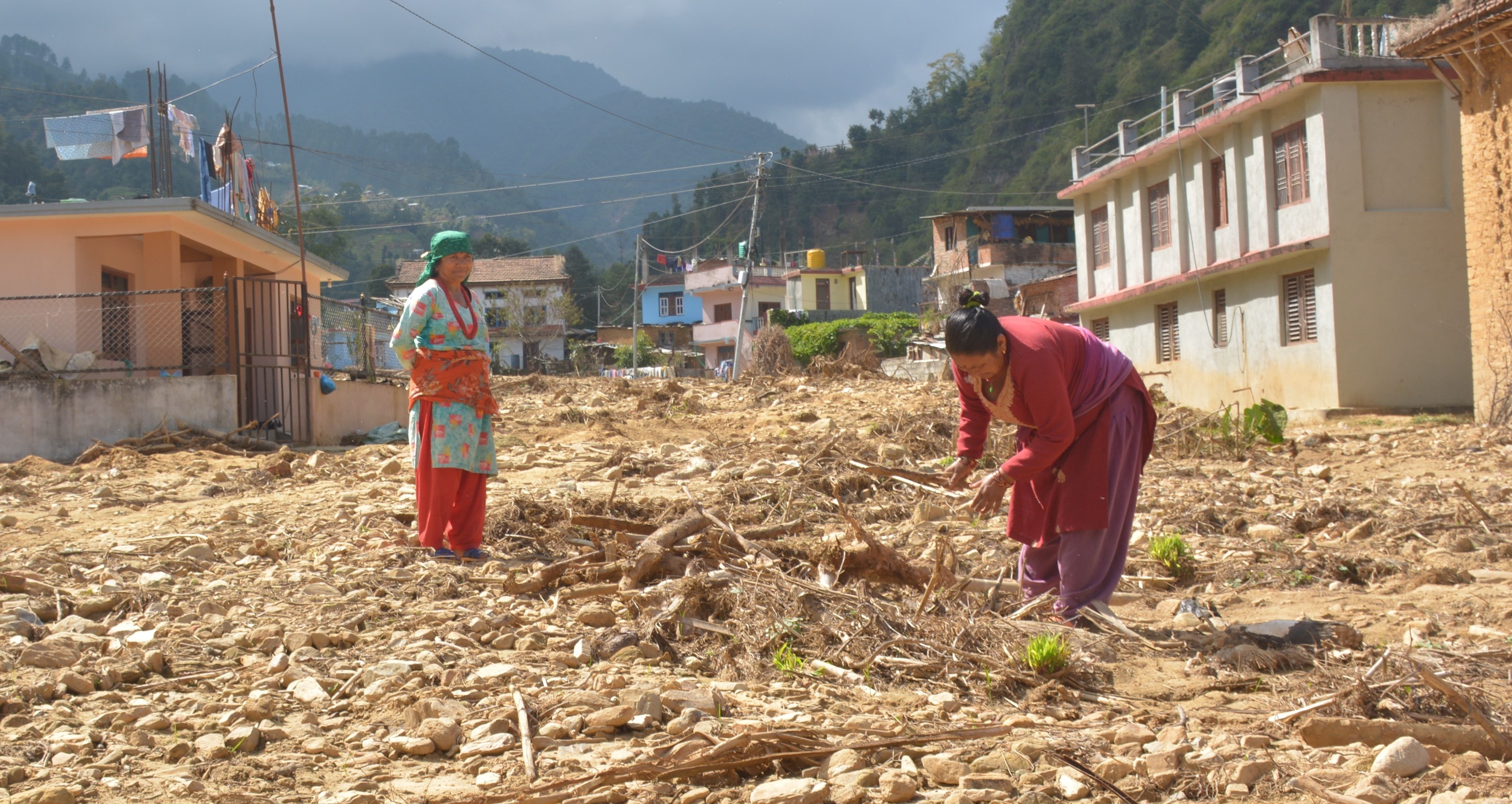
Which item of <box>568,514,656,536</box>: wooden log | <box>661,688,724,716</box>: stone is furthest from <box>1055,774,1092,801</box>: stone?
<box>568,514,656,536</box>: wooden log

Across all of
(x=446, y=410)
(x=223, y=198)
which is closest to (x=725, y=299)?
(x=223, y=198)

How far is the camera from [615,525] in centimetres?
509

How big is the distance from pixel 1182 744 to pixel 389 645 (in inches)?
102

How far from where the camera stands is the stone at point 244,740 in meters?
2.66

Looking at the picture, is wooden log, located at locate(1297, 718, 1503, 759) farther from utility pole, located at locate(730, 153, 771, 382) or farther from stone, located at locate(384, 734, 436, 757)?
utility pole, located at locate(730, 153, 771, 382)

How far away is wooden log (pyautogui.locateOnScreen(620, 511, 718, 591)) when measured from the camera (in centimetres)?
432

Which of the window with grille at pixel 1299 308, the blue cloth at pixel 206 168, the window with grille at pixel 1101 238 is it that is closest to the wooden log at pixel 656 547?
the window with grille at pixel 1299 308

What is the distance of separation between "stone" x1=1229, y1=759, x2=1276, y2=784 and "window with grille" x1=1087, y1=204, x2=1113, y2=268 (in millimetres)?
20399

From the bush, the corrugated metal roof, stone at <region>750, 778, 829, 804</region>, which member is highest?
the corrugated metal roof

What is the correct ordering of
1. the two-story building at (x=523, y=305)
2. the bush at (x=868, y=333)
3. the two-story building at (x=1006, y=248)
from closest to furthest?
the bush at (x=868, y=333)
the two-story building at (x=1006, y=248)
the two-story building at (x=523, y=305)

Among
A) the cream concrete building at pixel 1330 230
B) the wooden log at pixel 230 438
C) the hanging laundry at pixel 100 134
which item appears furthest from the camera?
the hanging laundry at pixel 100 134

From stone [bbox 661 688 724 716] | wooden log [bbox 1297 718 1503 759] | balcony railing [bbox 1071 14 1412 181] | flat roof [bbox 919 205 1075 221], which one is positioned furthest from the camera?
flat roof [bbox 919 205 1075 221]

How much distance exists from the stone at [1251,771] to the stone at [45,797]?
2.66 meters

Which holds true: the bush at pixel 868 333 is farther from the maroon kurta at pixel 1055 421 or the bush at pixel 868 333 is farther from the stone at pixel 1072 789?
the stone at pixel 1072 789
